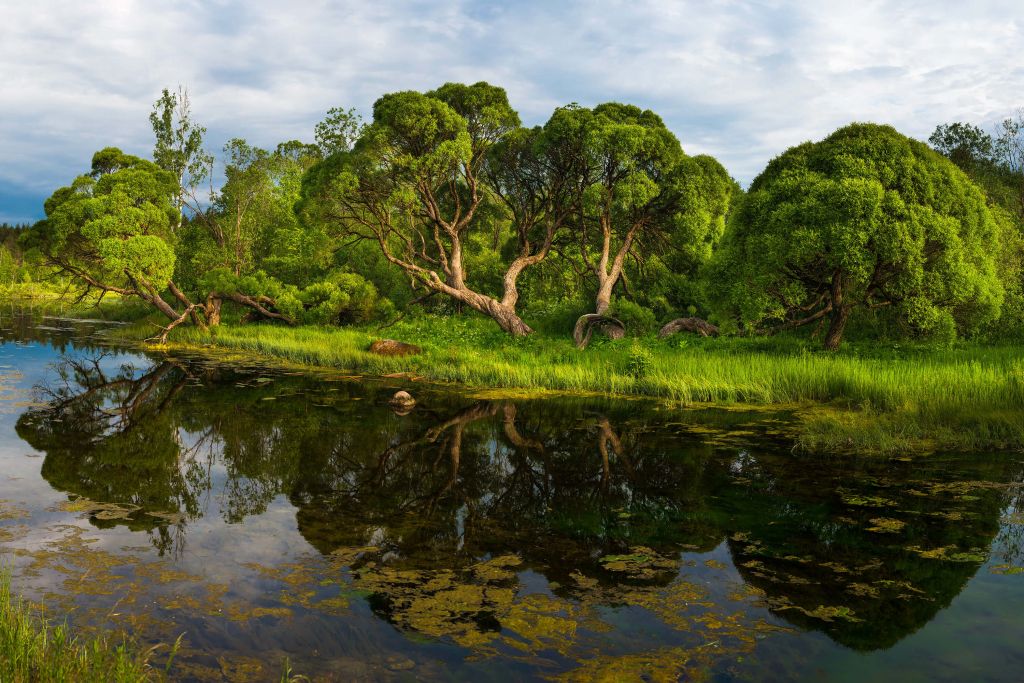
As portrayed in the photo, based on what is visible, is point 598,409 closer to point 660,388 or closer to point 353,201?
point 660,388

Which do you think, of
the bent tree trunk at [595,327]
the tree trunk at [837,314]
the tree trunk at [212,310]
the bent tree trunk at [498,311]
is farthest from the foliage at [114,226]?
the tree trunk at [837,314]

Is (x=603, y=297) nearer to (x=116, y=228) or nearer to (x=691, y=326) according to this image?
(x=691, y=326)

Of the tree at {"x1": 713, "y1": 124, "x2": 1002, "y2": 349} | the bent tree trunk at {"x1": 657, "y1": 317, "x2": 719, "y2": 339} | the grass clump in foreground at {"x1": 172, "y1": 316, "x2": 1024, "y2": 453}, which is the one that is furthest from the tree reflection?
the bent tree trunk at {"x1": 657, "y1": 317, "x2": 719, "y2": 339}

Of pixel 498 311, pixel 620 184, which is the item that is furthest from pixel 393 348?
pixel 620 184

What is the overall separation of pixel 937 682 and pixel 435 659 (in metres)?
3.68

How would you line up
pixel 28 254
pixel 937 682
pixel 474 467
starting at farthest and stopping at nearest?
pixel 28 254
pixel 474 467
pixel 937 682

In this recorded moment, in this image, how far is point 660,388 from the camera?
17.2m

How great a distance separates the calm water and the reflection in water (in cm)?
4

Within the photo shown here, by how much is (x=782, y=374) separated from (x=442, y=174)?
15.4 m

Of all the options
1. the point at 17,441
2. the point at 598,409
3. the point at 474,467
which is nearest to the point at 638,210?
the point at 598,409

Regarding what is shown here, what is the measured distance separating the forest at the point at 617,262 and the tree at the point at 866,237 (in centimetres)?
7

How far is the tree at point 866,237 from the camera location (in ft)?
55.9

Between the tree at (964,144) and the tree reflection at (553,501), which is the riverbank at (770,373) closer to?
the tree reflection at (553,501)

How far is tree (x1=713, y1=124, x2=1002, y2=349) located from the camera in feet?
55.9
